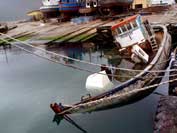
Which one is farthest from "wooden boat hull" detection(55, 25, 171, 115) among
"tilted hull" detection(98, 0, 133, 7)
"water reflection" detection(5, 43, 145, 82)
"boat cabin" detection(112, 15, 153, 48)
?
"tilted hull" detection(98, 0, 133, 7)

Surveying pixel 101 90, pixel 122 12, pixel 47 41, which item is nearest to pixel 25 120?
pixel 101 90

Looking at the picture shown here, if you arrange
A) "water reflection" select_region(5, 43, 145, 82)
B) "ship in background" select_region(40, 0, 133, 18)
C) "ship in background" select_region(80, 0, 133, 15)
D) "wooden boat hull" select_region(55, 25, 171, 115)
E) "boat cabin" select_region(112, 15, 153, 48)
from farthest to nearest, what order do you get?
1. "ship in background" select_region(40, 0, 133, 18)
2. "ship in background" select_region(80, 0, 133, 15)
3. "water reflection" select_region(5, 43, 145, 82)
4. "boat cabin" select_region(112, 15, 153, 48)
5. "wooden boat hull" select_region(55, 25, 171, 115)

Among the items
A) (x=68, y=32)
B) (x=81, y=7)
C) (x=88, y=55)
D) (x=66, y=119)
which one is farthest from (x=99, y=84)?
(x=81, y=7)

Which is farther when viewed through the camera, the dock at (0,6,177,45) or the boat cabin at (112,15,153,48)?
the dock at (0,6,177,45)

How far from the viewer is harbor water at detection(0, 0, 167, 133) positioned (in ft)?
56.3

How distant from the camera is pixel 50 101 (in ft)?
68.3

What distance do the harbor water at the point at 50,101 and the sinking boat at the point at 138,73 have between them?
71 centimetres

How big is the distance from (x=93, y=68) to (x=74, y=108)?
970 cm

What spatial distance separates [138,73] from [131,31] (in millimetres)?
5128

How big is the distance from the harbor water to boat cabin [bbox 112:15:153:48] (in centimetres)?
188

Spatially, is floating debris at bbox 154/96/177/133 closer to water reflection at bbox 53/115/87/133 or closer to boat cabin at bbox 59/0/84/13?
water reflection at bbox 53/115/87/133

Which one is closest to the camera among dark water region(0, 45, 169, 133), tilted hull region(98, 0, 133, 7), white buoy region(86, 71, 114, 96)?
dark water region(0, 45, 169, 133)

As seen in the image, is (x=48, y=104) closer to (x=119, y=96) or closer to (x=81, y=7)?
(x=119, y=96)

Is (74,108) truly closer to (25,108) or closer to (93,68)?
(25,108)
